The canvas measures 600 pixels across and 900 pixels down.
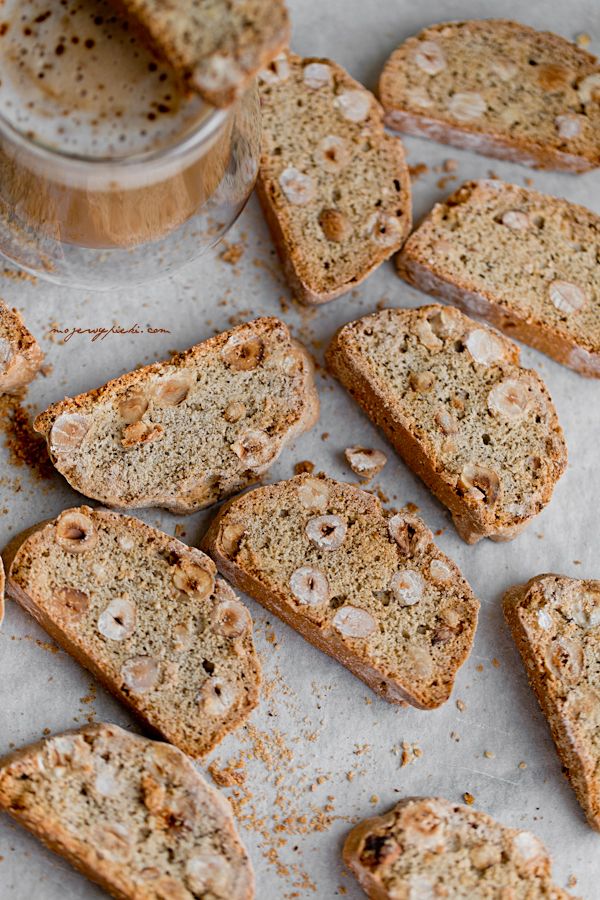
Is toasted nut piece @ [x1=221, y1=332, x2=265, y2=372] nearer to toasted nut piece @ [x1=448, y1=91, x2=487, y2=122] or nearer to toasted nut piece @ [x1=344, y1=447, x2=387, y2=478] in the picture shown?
toasted nut piece @ [x1=344, y1=447, x2=387, y2=478]

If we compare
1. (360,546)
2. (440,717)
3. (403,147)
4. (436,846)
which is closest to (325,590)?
(360,546)

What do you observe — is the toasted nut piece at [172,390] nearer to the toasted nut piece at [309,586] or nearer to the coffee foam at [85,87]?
the toasted nut piece at [309,586]

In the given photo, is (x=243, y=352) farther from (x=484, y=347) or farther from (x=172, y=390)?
(x=484, y=347)

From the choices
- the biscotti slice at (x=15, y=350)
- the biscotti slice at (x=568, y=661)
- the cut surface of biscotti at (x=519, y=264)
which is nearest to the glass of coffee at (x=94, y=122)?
the biscotti slice at (x=15, y=350)

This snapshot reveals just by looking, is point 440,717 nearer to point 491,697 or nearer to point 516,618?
point 491,697

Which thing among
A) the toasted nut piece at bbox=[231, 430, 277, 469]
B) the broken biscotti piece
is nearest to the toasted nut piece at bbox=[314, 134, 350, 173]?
the broken biscotti piece
